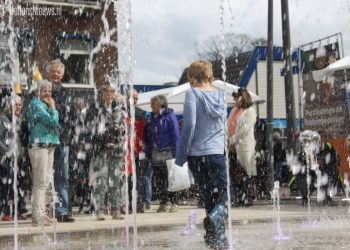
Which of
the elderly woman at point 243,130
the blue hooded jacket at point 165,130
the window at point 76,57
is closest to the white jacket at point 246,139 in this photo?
the elderly woman at point 243,130

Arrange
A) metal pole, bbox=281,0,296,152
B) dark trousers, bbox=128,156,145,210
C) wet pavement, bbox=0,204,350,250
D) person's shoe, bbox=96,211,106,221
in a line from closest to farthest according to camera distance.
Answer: wet pavement, bbox=0,204,350,250
person's shoe, bbox=96,211,106,221
dark trousers, bbox=128,156,145,210
metal pole, bbox=281,0,296,152

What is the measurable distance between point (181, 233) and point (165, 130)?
3.32 metres

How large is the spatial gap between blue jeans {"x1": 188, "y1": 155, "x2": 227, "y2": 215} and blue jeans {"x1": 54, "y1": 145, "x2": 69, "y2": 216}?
10.3 feet

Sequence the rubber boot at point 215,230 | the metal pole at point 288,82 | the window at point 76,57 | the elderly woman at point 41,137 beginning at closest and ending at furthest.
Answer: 1. the rubber boot at point 215,230
2. the elderly woman at point 41,137
3. the metal pole at point 288,82
4. the window at point 76,57

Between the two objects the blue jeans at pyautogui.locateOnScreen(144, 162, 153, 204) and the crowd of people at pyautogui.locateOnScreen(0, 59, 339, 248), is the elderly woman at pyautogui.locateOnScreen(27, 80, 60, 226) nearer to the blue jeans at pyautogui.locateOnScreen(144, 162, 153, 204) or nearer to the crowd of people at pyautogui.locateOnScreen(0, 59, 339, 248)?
the crowd of people at pyautogui.locateOnScreen(0, 59, 339, 248)

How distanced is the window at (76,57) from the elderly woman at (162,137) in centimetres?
1365

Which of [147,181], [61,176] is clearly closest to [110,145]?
[61,176]

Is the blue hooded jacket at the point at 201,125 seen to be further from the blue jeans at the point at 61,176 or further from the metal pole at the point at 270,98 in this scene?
the metal pole at the point at 270,98

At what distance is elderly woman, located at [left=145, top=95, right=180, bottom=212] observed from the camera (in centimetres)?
1055

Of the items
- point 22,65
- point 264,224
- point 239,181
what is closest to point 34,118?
point 264,224

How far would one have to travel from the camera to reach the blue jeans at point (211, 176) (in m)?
6.01

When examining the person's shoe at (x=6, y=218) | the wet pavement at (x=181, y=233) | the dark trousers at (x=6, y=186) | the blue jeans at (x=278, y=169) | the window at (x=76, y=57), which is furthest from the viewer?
the window at (x=76, y=57)

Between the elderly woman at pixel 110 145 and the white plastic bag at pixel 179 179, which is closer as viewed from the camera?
the elderly woman at pixel 110 145
